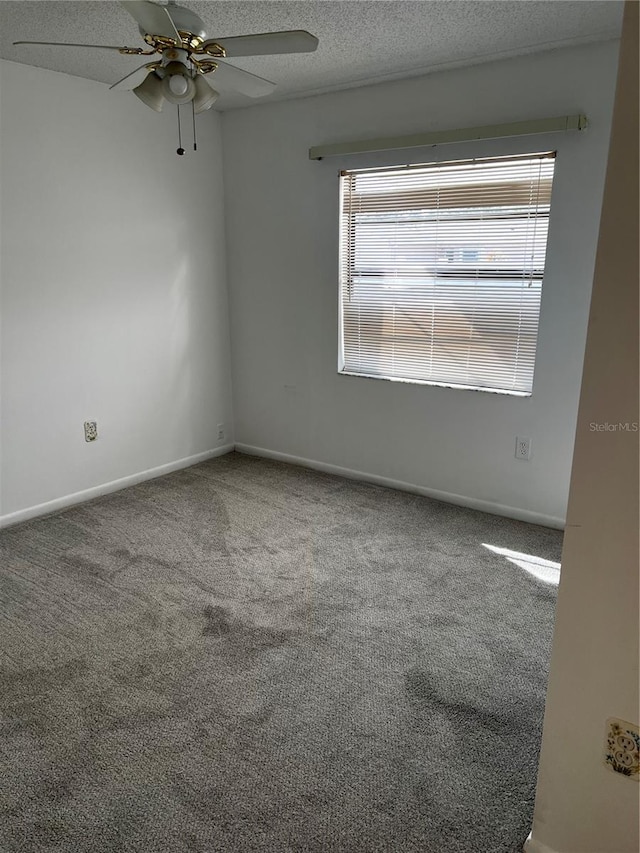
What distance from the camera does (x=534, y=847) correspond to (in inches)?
63.9

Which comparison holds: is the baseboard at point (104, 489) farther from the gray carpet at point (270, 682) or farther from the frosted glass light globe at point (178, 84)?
the frosted glass light globe at point (178, 84)

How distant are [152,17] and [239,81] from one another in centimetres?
66

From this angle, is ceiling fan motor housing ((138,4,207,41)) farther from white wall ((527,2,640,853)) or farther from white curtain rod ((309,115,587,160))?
white curtain rod ((309,115,587,160))

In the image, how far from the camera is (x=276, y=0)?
2.52 metres

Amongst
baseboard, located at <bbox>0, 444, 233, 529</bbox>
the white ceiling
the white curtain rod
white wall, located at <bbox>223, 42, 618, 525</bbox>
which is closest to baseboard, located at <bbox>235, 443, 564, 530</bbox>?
white wall, located at <bbox>223, 42, 618, 525</bbox>

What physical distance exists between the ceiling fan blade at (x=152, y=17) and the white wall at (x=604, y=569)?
4.51 ft

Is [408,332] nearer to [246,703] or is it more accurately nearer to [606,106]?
[606,106]

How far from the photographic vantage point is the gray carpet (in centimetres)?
175

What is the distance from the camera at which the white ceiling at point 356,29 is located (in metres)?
2.60

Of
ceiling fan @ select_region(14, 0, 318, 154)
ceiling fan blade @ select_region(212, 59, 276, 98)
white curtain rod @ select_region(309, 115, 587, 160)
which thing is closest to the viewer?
ceiling fan @ select_region(14, 0, 318, 154)

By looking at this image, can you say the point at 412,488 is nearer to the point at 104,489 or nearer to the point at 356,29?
the point at 104,489

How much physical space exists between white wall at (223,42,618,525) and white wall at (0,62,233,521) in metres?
0.31

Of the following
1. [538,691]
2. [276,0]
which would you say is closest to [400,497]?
[538,691]

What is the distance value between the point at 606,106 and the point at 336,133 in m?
1.60
